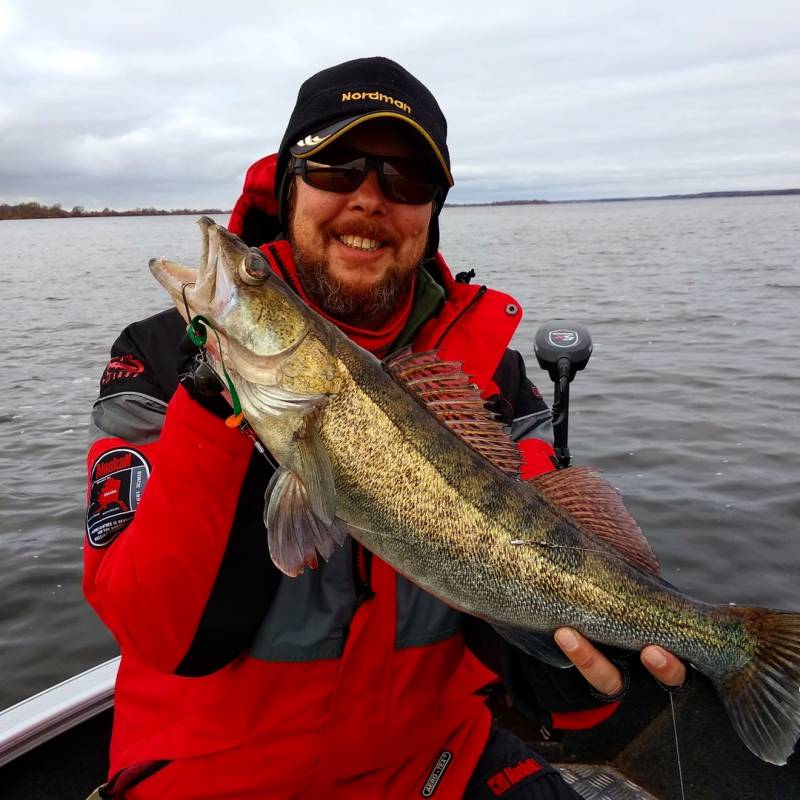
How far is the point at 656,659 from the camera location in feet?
8.07

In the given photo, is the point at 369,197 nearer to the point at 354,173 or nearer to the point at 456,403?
the point at 354,173

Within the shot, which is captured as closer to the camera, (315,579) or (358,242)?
(315,579)

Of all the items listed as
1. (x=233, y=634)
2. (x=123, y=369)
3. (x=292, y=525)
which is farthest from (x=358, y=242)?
(x=233, y=634)

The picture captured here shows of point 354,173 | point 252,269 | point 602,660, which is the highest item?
point 354,173

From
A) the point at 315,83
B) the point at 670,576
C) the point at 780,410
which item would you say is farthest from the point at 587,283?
the point at 315,83

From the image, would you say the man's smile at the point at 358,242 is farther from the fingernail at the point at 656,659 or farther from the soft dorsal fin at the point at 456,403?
the fingernail at the point at 656,659

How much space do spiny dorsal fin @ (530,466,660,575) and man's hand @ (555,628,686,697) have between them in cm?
30

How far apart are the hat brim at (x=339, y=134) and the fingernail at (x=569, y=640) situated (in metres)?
2.05

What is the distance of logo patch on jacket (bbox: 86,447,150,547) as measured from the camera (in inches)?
103

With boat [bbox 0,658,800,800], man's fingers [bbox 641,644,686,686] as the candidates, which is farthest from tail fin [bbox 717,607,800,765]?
boat [bbox 0,658,800,800]

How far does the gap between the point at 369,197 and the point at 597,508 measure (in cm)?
162

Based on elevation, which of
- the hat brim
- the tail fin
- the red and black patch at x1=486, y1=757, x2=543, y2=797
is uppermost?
the hat brim

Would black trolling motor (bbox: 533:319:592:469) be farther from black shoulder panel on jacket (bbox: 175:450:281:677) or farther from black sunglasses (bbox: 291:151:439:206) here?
black shoulder panel on jacket (bbox: 175:450:281:677)

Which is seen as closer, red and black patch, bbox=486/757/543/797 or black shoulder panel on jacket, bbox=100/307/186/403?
black shoulder panel on jacket, bbox=100/307/186/403
